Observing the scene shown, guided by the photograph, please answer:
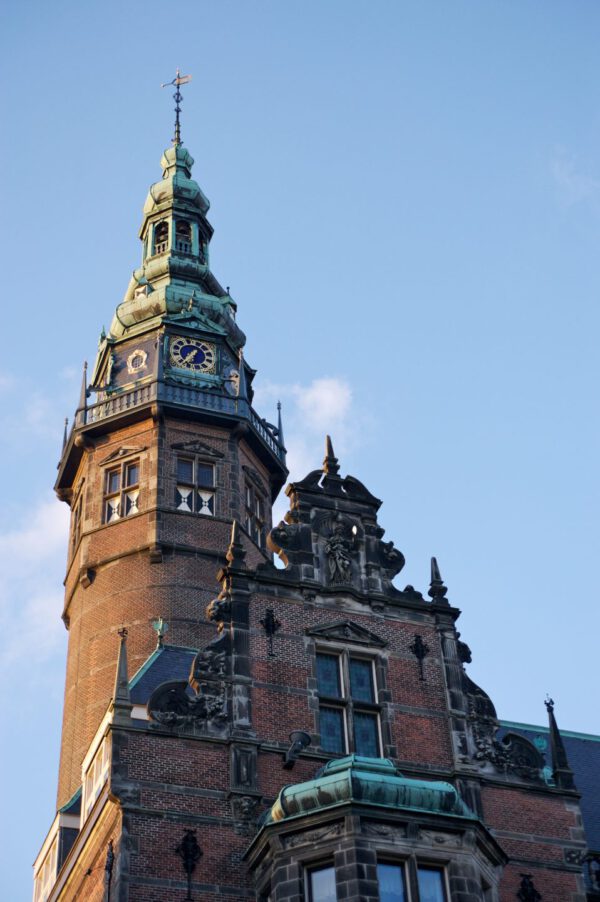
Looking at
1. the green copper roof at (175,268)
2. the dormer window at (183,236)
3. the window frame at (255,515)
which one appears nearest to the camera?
the window frame at (255,515)

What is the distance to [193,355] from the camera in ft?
159

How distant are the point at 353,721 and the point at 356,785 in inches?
139

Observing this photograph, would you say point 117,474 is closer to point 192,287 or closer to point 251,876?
point 192,287

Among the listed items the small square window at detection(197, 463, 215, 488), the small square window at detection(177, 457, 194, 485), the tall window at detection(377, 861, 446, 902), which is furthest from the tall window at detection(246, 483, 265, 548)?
the tall window at detection(377, 861, 446, 902)

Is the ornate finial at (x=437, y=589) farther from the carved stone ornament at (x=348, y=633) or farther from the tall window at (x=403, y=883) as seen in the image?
the tall window at (x=403, y=883)

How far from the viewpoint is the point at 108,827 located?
24844 mm

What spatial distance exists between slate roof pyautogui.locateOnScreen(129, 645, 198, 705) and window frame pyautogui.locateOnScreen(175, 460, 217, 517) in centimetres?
982

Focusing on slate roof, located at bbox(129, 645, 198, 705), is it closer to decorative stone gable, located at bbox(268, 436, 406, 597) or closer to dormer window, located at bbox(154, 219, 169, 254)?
decorative stone gable, located at bbox(268, 436, 406, 597)

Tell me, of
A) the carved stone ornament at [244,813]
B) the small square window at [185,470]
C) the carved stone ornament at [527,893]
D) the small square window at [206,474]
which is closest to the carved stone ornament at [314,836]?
the carved stone ornament at [244,813]

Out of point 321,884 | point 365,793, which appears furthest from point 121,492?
point 321,884

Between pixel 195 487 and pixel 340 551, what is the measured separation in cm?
1552

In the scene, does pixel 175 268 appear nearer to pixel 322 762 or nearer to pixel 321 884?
pixel 322 762

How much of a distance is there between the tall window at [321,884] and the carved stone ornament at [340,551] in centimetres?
694

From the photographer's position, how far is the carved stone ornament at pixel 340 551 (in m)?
28.9
